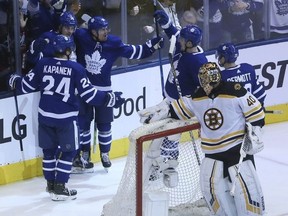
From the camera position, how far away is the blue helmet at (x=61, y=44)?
6098 millimetres

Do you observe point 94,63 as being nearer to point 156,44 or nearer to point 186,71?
point 156,44

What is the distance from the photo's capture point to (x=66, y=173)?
20.8 feet

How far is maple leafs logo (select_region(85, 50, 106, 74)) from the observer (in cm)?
671

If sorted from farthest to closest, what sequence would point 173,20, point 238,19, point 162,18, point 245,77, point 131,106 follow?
point 238,19
point 131,106
point 173,20
point 162,18
point 245,77

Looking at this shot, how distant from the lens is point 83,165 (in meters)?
7.00

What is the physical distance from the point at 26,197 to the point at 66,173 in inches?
14.1

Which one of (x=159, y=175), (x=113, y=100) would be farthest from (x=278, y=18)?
(x=159, y=175)

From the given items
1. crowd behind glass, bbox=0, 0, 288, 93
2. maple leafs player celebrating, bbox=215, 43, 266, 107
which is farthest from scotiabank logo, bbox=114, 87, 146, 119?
maple leafs player celebrating, bbox=215, 43, 266, 107

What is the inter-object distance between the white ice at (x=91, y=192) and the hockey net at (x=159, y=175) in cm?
54

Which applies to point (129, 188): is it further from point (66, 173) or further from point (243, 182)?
point (66, 173)

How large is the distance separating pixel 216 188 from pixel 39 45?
6.74ft

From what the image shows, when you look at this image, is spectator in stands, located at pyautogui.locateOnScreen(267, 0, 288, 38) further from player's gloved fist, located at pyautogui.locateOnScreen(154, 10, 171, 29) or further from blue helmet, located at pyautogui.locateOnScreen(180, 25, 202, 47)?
blue helmet, located at pyautogui.locateOnScreen(180, 25, 202, 47)

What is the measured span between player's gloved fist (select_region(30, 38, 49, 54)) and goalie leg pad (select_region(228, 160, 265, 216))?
6.71ft

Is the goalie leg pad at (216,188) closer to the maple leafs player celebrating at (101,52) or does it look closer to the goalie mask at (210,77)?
the goalie mask at (210,77)
